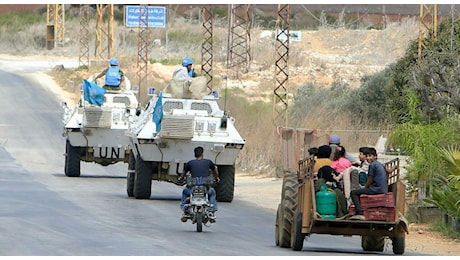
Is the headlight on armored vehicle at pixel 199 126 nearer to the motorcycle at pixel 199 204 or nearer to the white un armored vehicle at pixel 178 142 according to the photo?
the white un armored vehicle at pixel 178 142

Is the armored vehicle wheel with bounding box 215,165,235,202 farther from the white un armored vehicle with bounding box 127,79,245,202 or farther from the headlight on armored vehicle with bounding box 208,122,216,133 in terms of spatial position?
the headlight on armored vehicle with bounding box 208,122,216,133

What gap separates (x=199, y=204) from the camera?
68.0ft

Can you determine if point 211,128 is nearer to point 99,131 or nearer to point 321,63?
point 99,131

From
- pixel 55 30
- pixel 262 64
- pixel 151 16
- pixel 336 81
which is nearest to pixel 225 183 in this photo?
pixel 336 81

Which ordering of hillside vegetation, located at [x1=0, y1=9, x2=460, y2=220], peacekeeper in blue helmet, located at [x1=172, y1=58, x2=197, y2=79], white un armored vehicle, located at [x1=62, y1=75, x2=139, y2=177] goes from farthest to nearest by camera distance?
white un armored vehicle, located at [x1=62, y1=75, x2=139, y2=177], peacekeeper in blue helmet, located at [x1=172, y1=58, x2=197, y2=79], hillside vegetation, located at [x1=0, y1=9, x2=460, y2=220]

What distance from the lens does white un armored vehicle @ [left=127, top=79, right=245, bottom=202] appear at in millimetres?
26531

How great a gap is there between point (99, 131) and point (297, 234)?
597 inches

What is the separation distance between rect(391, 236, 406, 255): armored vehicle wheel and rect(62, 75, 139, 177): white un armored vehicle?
14355 mm

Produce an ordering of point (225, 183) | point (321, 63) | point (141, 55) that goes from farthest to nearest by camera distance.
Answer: point (321, 63), point (141, 55), point (225, 183)

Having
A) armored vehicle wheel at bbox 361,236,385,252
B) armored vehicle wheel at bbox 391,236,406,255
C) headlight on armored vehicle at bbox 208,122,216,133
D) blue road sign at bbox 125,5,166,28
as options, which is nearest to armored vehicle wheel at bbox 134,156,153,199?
headlight on armored vehicle at bbox 208,122,216,133

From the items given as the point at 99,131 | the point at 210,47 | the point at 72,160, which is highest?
the point at 210,47

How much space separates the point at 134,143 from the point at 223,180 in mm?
1931

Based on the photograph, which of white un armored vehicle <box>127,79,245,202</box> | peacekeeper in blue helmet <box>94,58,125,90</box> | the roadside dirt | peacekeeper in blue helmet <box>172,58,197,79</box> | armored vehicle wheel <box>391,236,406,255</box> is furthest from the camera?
peacekeeper in blue helmet <box>94,58,125,90</box>

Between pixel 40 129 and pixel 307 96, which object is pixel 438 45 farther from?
pixel 40 129
